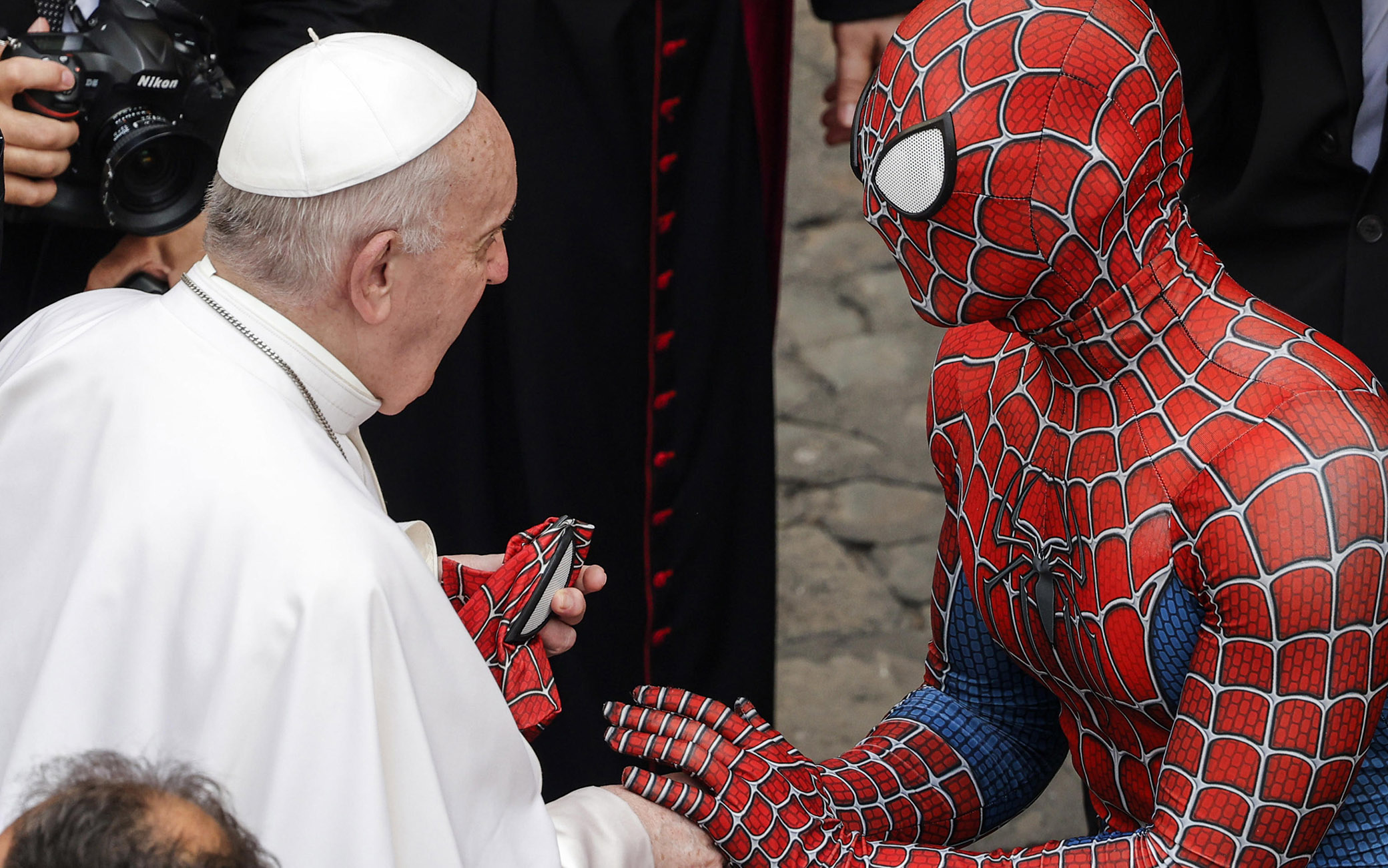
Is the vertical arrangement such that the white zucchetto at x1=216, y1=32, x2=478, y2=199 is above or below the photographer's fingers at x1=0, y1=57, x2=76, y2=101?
above

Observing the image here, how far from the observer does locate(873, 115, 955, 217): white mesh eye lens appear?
1.54 metres

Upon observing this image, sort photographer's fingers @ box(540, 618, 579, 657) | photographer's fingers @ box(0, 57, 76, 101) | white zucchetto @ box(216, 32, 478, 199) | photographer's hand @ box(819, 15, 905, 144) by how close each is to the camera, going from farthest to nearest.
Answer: photographer's hand @ box(819, 15, 905, 144) → photographer's fingers @ box(0, 57, 76, 101) → photographer's fingers @ box(540, 618, 579, 657) → white zucchetto @ box(216, 32, 478, 199)

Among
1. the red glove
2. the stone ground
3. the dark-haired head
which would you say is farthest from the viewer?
the stone ground

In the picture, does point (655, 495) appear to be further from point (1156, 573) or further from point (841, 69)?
point (1156, 573)

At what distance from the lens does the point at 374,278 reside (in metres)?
1.81

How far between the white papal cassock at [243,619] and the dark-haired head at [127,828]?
539 mm

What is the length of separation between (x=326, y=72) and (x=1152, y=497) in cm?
102

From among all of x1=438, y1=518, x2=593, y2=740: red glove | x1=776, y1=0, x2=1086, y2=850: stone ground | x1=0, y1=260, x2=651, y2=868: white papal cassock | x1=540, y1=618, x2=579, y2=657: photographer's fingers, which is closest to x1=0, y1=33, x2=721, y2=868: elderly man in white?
x1=0, y1=260, x2=651, y2=868: white papal cassock

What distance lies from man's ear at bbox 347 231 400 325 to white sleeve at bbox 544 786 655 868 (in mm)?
598

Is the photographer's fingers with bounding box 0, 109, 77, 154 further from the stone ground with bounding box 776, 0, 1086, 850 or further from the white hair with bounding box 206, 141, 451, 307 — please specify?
the stone ground with bounding box 776, 0, 1086, 850

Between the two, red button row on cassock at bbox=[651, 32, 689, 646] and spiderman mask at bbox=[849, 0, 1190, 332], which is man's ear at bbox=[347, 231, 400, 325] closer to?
spiderman mask at bbox=[849, 0, 1190, 332]

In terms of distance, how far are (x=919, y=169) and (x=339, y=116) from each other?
2.15ft

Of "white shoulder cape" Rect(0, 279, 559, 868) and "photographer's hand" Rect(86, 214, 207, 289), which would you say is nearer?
"white shoulder cape" Rect(0, 279, 559, 868)

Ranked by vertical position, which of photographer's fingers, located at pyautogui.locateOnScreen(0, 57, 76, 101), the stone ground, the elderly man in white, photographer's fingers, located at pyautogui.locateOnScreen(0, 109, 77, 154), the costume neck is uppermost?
the costume neck
